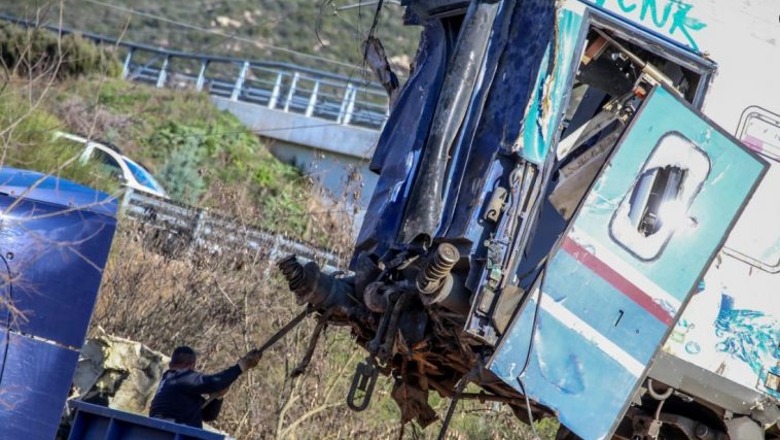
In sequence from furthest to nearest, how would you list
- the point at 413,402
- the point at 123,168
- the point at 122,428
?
the point at 123,168
the point at 413,402
the point at 122,428

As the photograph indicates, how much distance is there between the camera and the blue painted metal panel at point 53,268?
9.84 m

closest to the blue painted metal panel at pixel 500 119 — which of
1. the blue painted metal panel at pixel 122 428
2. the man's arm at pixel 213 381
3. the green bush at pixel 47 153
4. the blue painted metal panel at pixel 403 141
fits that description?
the blue painted metal panel at pixel 403 141

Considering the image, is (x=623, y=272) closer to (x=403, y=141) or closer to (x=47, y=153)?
(x=403, y=141)

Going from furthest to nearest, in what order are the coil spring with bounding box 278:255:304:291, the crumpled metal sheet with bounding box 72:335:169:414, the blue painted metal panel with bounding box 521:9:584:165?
the crumpled metal sheet with bounding box 72:335:169:414 < the coil spring with bounding box 278:255:304:291 < the blue painted metal panel with bounding box 521:9:584:165

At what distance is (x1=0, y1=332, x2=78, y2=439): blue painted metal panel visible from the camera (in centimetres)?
971

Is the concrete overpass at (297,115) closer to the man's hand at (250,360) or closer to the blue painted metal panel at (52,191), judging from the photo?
the blue painted metal panel at (52,191)

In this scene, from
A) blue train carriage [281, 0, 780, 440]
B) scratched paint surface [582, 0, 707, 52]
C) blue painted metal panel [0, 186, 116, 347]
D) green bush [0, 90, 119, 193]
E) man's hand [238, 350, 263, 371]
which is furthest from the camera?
green bush [0, 90, 119, 193]

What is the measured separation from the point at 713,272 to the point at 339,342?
21.6 feet

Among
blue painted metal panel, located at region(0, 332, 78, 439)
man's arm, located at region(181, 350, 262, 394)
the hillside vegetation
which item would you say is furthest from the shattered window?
the hillside vegetation

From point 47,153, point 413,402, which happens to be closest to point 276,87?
point 47,153

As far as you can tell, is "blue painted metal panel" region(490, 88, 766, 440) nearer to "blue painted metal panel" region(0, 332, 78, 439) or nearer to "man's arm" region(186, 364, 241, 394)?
"man's arm" region(186, 364, 241, 394)

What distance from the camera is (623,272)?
7.84 metres

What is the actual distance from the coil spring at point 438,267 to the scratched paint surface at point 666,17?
5.75 ft

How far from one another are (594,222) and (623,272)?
343 millimetres
